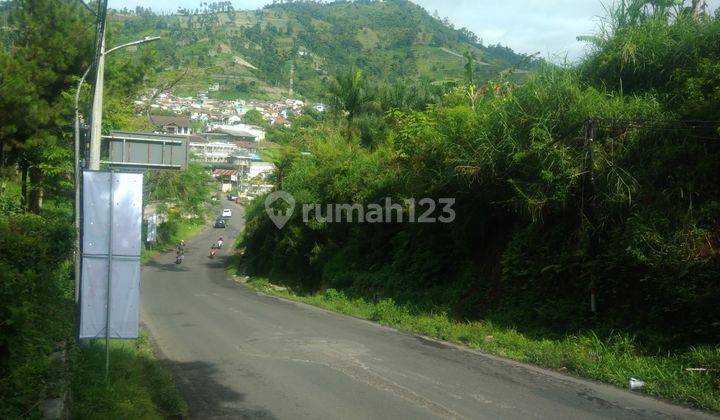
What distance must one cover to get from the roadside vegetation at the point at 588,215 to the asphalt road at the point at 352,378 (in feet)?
3.34

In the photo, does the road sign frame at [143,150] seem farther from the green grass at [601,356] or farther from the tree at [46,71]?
the tree at [46,71]

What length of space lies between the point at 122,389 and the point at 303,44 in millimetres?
172091

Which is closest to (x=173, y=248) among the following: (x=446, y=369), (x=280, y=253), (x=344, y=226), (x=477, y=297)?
(x=280, y=253)

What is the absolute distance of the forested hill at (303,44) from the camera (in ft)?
436

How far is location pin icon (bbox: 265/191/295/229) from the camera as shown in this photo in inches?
1185

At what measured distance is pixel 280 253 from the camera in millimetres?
32469

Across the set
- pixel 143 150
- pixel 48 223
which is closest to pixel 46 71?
pixel 143 150

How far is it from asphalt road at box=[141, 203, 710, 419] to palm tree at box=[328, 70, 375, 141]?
20.3m

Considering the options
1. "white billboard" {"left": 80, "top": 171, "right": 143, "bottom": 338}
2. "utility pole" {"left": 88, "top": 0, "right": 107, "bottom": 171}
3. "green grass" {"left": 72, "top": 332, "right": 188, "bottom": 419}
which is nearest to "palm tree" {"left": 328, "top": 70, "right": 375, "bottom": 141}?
"utility pole" {"left": 88, "top": 0, "right": 107, "bottom": 171}

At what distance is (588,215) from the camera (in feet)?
41.4

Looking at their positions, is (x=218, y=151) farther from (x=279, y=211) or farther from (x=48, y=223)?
(x=48, y=223)

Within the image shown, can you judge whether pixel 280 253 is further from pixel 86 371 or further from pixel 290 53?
pixel 290 53

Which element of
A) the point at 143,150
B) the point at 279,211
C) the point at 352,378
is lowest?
the point at 352,378

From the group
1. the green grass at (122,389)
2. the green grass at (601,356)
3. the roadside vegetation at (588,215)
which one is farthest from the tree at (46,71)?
the green grass at (601,356)
